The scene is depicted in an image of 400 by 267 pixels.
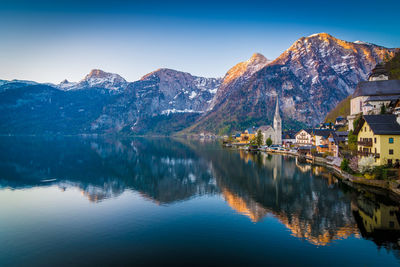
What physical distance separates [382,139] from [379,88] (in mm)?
53668

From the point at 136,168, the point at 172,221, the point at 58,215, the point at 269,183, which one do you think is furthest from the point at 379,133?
the point at 136,168

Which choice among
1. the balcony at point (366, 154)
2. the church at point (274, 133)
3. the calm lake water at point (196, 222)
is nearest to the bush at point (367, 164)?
the balcony at point (366, 154)

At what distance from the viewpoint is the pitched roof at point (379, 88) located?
9112 cm

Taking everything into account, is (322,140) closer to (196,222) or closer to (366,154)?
(366,154)

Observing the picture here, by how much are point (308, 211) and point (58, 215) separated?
34.3 m

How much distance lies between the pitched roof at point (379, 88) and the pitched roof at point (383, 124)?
45.9m

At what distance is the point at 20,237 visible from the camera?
2950 cm

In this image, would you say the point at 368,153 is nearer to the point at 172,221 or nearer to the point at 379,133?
the point at 379,133

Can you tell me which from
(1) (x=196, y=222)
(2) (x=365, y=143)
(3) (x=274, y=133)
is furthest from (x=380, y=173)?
(3) (x=274, y=133)

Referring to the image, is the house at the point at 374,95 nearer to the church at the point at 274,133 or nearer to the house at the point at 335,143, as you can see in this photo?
the house at the point at 335,143

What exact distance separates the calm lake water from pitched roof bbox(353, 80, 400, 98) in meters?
49.9

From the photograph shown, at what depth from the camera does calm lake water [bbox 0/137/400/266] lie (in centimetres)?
2500

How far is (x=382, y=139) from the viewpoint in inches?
2000

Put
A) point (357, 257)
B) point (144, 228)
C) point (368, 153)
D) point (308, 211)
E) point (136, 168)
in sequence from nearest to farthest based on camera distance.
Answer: point (357, 257) < point (144, 228) < point (308, 211) < point (368, 153) < point (136, 168)
